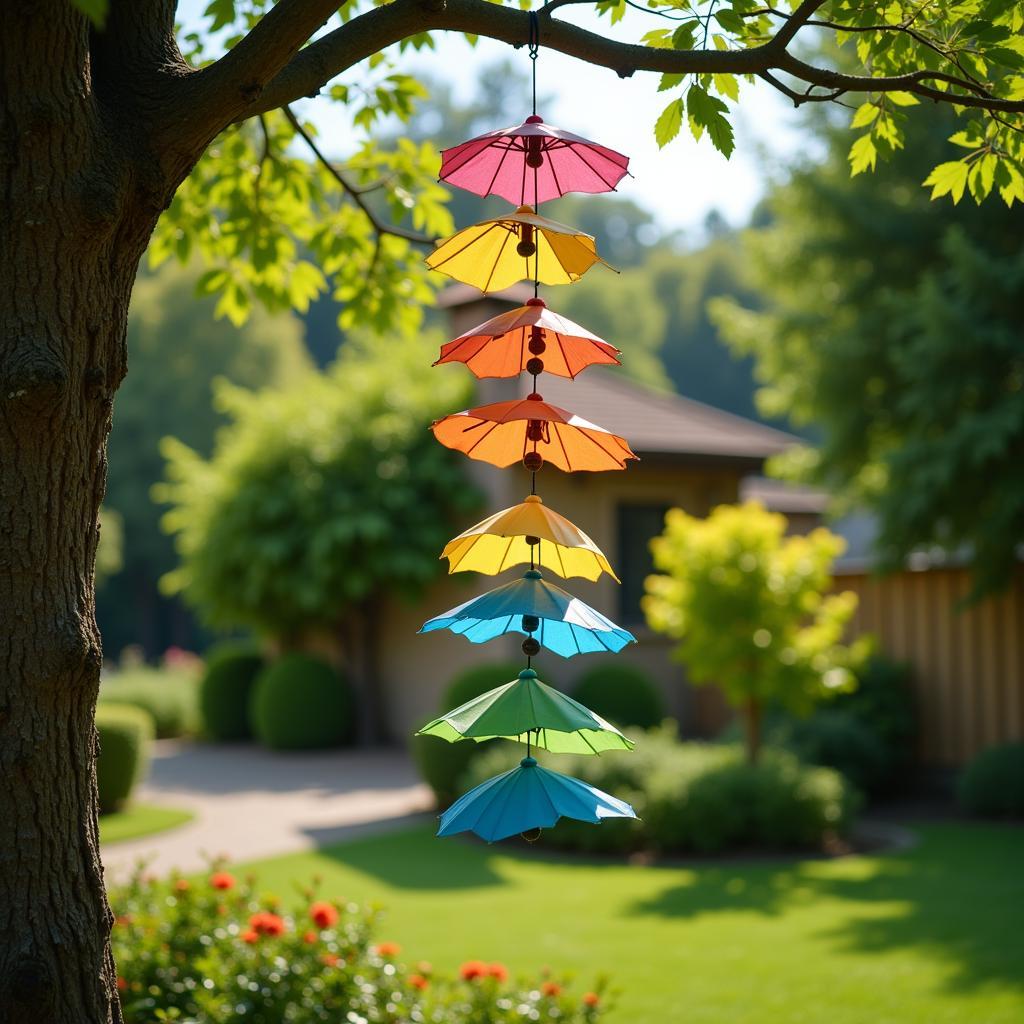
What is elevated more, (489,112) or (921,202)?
(489,112)

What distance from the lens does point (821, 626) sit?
1073 centimetres

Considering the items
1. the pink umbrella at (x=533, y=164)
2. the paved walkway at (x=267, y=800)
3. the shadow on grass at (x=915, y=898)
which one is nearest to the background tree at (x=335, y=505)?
the paved walkway at (x=267, y=800)

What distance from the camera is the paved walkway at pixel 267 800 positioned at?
33.7 ft

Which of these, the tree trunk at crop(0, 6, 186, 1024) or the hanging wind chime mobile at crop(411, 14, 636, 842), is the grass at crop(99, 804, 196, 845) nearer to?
the tree trunk at crop(0, 6, 186, 1024)

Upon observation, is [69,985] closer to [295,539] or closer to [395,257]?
[395,257]

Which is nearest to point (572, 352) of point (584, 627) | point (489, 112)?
point (584, 627)

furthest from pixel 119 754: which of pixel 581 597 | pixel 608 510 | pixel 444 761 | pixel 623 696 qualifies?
pixel 608 510

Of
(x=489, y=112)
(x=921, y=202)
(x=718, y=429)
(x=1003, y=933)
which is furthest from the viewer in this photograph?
(x=489, y=112)

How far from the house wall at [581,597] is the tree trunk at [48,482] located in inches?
479

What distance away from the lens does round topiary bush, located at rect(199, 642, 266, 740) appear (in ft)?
60.8

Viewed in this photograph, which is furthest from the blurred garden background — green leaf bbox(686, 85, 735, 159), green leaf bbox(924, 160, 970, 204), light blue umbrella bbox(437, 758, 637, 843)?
green leaf bbox(924, 160, 970, 204)

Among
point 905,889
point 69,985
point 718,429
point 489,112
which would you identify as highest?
point 489,112

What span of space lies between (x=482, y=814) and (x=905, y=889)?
678 centimetres

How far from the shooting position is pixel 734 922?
7664 millimetres
